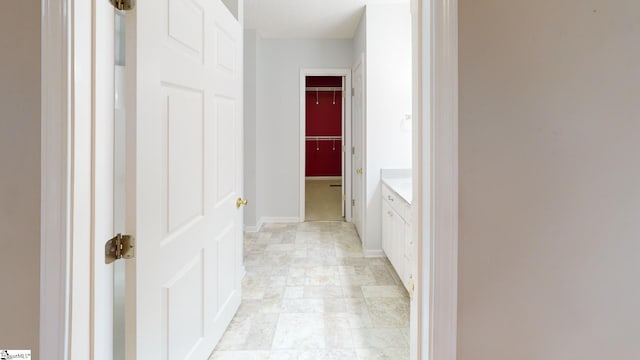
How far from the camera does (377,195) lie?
4148mm

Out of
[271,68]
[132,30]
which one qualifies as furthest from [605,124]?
[271,68]

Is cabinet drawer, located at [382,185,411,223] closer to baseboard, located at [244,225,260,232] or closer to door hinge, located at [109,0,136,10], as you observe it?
baseboard, located at [244,225,260,232]

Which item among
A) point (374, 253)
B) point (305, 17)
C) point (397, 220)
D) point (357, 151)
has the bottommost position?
point (374, 253)

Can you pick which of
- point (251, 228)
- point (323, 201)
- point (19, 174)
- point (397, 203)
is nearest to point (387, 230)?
point (397, 203)

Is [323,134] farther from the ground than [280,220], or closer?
farther from the ground

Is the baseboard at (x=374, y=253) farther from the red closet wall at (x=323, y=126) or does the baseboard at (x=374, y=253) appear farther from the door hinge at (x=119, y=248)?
the red closet wall at (x=323, y=126)

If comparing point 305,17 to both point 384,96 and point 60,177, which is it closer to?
point 384,96

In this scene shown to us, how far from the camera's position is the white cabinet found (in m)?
2.97

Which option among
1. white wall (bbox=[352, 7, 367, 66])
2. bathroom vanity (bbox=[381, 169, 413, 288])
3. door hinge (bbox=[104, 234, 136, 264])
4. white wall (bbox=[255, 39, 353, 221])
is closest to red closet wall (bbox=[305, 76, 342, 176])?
white wall (bbox=[255, 39, 353, 221])

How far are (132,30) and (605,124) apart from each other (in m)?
1.35

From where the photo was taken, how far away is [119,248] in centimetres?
115

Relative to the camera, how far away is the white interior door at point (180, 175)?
3.95 feet

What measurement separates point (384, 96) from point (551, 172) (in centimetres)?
329

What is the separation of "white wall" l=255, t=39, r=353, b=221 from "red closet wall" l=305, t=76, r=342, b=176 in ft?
12.7
